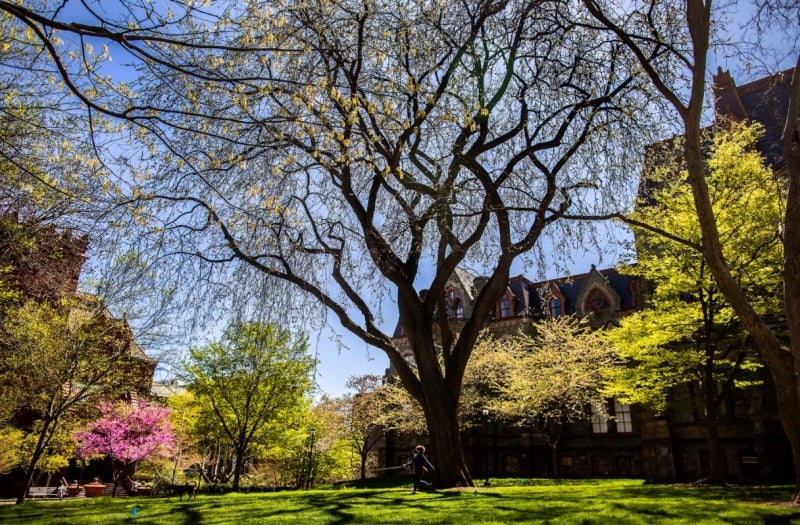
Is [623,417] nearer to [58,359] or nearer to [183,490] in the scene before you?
[183,490]

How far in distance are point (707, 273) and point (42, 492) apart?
28.4 metres

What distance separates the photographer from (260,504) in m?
10.4

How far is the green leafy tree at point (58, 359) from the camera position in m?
16.3

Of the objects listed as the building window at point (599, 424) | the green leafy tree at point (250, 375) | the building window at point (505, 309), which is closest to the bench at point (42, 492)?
the green leafy tree at point (250, 375)

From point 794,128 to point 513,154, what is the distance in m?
6.51

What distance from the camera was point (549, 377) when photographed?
27.4m

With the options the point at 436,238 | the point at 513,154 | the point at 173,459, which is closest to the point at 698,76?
the point at 513,154

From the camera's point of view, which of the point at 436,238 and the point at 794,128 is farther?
the point at 436,238

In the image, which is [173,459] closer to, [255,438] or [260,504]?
[255,438]

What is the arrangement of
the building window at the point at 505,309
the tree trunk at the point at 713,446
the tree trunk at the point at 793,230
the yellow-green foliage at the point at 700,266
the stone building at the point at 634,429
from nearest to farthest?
1. the tree trunk at the point at 793,230
2. the yellow-green foliage at the point at 700,266
3. the tree trunk at the point at 713,446
4. the stone building at the point at 634,429
5. the building window at the point at 505,309

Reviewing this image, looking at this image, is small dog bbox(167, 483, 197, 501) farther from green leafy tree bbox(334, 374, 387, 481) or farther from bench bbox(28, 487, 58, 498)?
green leafy tree bbox(334, 374, 387, 481)

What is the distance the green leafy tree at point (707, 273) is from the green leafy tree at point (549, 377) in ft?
23.4

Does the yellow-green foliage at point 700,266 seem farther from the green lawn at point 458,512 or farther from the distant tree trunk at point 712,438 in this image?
the green lawn at point 458,512

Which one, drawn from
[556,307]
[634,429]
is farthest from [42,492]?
[556,307]
